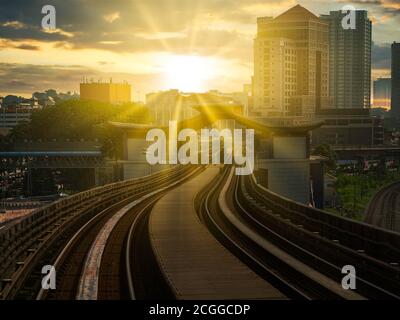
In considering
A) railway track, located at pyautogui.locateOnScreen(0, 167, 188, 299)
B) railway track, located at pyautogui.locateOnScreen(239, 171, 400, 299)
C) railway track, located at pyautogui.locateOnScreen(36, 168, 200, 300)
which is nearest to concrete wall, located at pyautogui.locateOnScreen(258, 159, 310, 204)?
railway track, located at pyautogui.locateOnScreen(36, 168, 200, 300)

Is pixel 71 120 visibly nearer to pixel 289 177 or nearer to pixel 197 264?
pixel 289 177

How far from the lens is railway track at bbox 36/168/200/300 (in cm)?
1543

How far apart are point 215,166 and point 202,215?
55659 mm

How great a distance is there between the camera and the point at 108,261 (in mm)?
19891

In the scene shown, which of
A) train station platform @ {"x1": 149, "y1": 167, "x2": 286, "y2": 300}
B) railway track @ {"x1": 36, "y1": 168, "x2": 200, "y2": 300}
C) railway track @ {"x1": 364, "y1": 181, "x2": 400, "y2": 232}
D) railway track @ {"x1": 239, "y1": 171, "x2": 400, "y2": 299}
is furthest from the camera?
railway track @ {"x1": 364, "y1": 181, "x2": 400, "y2": 232}

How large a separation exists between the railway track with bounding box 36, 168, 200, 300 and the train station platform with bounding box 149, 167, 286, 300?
52 centimetres

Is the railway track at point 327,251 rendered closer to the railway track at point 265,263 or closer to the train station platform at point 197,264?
the railway track at point 265,263

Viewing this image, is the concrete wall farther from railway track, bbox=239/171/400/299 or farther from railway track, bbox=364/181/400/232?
railway track, bbox=239/171/400/299

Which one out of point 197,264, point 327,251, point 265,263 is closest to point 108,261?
point 197,264

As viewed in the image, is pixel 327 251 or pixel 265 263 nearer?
pixel 327 251

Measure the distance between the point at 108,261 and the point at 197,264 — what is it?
302cm

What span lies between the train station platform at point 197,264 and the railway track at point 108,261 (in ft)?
1.70

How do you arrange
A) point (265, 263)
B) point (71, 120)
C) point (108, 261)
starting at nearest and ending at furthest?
point (265, 263), point (108, 261), point (71, 120)
